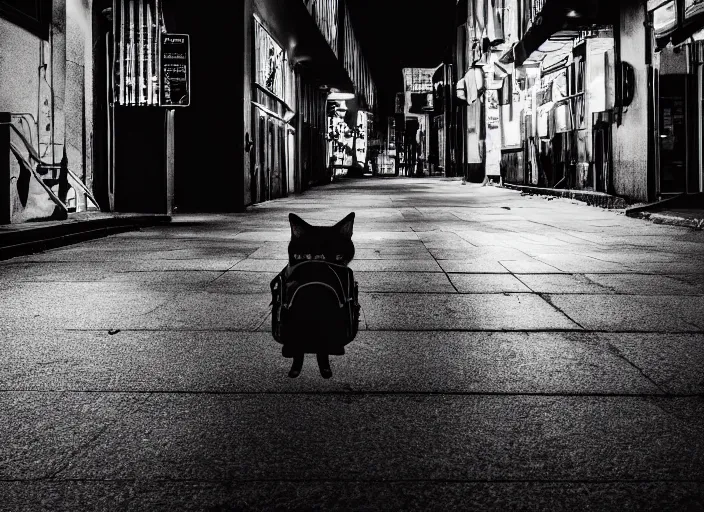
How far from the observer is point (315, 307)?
4.14 metres

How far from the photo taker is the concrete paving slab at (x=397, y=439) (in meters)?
3.26

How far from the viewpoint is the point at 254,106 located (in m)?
24.6

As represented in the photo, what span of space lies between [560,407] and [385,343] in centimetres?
174

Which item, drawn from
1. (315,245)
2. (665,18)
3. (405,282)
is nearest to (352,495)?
(315,245)

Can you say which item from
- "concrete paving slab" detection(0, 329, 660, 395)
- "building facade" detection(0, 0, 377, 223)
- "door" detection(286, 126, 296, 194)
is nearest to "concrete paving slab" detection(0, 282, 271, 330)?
"concrete paving slab" detection(0, 329, 660, 395)

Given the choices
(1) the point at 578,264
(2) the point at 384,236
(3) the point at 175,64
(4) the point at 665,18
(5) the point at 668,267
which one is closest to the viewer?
(5) the point at 668,267

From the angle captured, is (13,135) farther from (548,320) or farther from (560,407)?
(560,407)

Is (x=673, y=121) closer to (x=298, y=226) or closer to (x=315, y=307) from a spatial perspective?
(x=298, y=226)

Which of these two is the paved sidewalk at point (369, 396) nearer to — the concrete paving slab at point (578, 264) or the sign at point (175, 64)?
Result: the concrete paving slab at point (578, 264)

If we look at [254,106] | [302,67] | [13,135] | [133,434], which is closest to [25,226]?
[13,135]

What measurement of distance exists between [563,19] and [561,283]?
16.1 m

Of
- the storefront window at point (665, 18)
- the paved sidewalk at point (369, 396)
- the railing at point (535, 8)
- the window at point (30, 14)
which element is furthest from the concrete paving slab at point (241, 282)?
the railing at point (535, 8)

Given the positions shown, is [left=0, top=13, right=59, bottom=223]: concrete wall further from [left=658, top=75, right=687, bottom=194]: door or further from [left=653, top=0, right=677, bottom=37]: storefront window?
[left=658, top=75, right=687, bottom=194]: door

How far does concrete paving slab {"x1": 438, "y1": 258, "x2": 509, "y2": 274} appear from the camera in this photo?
9.55 metres
